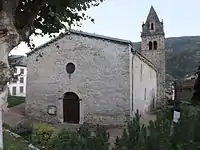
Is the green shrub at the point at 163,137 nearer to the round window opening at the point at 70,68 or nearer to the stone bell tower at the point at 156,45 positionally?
the round window opening at the point at 70,68

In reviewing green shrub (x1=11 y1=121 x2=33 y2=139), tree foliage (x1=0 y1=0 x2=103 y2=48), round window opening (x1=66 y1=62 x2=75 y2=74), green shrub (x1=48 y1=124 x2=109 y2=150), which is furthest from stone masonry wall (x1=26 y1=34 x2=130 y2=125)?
green shrub (x1=48 y1=124 x2=109 y2=150)

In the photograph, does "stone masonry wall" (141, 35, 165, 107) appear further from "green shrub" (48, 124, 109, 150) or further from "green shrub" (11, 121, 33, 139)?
"green shrub" (48, 124, 109, 150)

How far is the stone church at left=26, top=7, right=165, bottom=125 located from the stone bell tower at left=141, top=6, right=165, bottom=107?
11407 mm

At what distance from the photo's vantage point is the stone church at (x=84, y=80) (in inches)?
825

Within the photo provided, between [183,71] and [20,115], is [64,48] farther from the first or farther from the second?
[183,71]

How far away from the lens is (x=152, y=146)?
16.5ft

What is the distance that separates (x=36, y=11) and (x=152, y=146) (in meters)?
4.40

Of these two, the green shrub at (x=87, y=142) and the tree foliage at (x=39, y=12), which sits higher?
the tree foliage at (x=39, y=12)

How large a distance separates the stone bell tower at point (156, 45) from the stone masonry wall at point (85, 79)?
1577cm

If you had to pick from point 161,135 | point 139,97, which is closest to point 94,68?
point 139,97

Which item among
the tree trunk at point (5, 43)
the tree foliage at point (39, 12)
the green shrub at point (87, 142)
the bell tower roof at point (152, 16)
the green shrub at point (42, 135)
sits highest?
the bell tower roof at point (152, 16)

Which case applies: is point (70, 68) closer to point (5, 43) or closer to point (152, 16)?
point (5, 43)

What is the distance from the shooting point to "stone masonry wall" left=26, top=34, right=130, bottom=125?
2095cm

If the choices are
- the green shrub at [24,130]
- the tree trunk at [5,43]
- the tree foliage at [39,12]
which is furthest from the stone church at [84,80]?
the tree trunk at [5,43]
